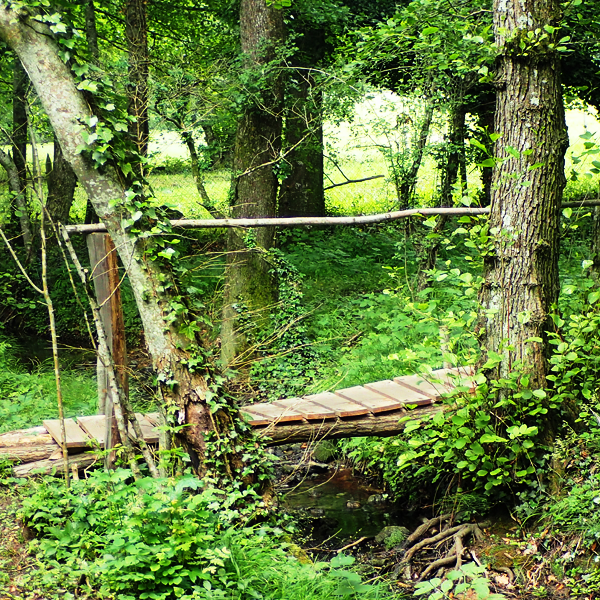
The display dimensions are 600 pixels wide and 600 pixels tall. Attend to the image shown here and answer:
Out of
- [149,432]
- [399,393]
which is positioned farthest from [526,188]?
[149,432]

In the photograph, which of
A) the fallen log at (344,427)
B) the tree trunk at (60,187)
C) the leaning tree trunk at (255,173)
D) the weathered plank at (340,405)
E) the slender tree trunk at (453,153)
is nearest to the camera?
the fallen log at (344,427)

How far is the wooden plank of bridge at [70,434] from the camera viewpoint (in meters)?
3.72

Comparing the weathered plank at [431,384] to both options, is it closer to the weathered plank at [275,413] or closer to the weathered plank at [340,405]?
the weathered plank at [340,405]

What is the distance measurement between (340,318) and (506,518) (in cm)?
425

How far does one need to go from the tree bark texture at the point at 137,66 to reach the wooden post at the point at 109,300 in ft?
8.72

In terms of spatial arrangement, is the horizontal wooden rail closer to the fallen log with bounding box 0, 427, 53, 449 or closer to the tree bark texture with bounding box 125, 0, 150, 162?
the fallen log with bounding box 0, 427, 53, 449

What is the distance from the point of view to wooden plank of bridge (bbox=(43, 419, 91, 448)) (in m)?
3.72

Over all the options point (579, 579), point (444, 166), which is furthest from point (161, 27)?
point (579, 579)

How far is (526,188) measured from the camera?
3666mm

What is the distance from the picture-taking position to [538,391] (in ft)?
11.4

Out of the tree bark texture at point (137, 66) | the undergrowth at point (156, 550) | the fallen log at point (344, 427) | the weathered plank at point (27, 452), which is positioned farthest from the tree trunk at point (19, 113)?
the undergrowth at point (156, 550)

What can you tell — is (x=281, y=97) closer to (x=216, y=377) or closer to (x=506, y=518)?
(x=216, y=377)

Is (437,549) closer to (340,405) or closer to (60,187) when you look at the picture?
(340,405)

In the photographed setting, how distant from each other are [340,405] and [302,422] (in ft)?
1.13
